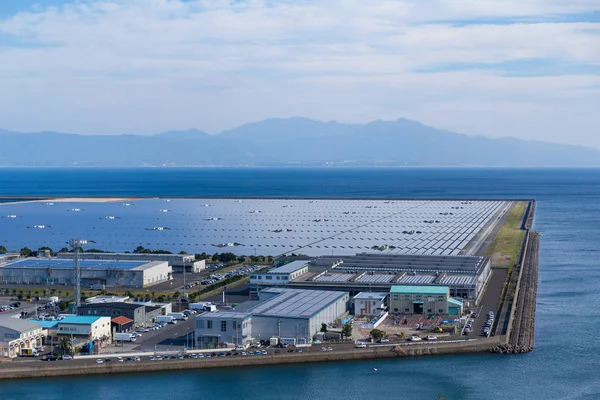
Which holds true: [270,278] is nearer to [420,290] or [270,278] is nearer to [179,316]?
[179,316]

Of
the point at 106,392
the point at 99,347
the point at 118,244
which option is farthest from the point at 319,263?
the point at 118,244

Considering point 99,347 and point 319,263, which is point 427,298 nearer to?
point 319,263

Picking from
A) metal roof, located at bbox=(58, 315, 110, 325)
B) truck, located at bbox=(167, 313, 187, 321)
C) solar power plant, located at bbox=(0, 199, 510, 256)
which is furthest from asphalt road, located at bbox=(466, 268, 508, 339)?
metal roof, located at bbox=(58, 315, 110, 325)

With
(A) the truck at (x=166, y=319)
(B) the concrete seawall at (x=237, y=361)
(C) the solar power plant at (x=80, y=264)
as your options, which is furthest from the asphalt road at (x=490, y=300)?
(C) the solar power plant at (x=80, y=264)

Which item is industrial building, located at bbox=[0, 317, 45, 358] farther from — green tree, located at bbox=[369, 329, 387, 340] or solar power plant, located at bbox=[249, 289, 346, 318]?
Result: green tree, located at bbox=[369, 329, 387, 340]

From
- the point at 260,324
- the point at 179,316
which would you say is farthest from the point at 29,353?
the point at 260,324
